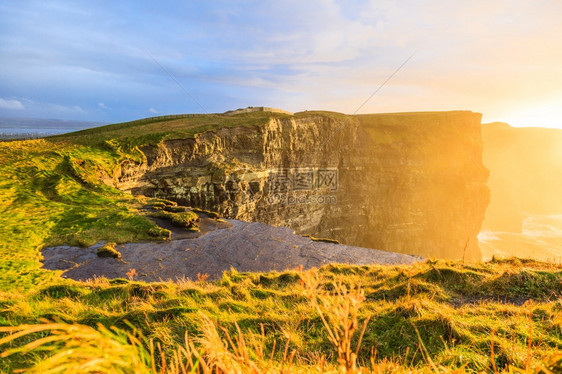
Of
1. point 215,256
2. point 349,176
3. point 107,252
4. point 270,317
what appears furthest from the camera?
point 349,176

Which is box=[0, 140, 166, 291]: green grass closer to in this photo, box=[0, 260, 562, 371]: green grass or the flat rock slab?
the flat rock slab

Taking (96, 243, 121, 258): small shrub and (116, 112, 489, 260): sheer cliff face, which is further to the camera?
(116, 112, 489, 260): sheer cliff face

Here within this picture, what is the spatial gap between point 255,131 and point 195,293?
32.1 metres

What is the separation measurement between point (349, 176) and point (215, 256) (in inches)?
1717

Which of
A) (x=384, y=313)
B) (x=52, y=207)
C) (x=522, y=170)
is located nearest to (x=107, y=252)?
(x=52, y=207)

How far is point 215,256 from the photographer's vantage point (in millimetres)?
14023

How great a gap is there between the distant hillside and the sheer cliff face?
62.4 metres

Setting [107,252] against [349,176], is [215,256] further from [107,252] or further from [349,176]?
[349,176]

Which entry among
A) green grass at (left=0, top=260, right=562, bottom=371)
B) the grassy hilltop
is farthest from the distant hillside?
the grassy hilltop

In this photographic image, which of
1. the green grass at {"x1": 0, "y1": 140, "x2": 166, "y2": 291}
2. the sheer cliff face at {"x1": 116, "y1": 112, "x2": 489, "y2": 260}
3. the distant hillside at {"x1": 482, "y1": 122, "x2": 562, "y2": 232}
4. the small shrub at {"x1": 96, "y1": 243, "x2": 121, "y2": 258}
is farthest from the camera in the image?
the distant hillside at {"x1": 482, "y1": 122, "x2": 562, "y2": 232}

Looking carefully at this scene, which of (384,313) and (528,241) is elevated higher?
(384,313)

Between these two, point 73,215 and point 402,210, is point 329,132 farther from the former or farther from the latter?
point 73,215

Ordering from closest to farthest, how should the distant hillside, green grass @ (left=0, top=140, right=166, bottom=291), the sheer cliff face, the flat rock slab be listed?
green grass @ (left=0, top=140, right=166, bottom=291), the flat rock slab, the sheer cliff face, the distant hillside

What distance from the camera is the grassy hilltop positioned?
5.00 feet
